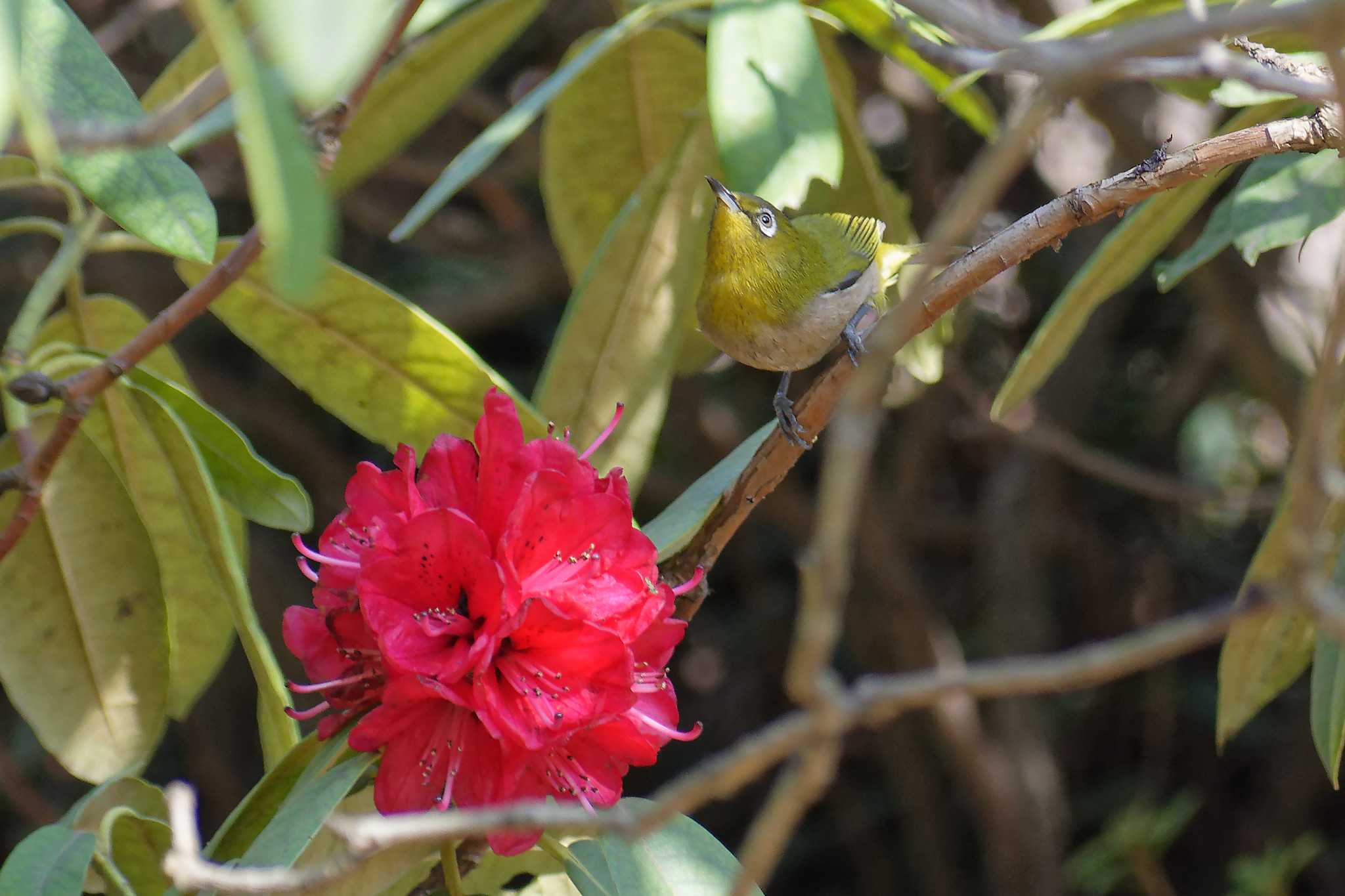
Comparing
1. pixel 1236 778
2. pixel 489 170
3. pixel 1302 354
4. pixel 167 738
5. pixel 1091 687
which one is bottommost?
pixel 1236 778

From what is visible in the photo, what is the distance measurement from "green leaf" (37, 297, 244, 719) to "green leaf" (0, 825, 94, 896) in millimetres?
429

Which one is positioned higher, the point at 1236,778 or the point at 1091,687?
the point at 1091,687

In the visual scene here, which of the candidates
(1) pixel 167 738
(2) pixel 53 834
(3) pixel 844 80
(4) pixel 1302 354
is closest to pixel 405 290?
(1) pixel 167 738

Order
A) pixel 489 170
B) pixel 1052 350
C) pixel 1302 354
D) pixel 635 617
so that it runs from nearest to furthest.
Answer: pixel 635 617, pixel 1052 350, pixel 1302 354, pixel 489 170

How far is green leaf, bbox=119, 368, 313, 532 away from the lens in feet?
4.46

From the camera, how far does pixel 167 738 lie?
355 centimetres

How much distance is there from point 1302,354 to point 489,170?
6.12ft

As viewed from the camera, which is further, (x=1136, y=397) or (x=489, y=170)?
(x=1136, y=397)

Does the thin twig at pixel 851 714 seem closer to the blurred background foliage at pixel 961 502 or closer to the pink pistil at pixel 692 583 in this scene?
the pink pistil at pixel 692 583

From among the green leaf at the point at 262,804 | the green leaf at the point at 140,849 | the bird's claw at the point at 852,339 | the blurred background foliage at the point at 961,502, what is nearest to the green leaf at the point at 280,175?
the green leaf at the point at 262,804

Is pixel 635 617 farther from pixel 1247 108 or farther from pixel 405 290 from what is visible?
pixel 405 290

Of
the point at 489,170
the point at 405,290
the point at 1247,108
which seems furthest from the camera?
the point at 405,290

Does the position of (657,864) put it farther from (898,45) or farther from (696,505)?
(898,45)

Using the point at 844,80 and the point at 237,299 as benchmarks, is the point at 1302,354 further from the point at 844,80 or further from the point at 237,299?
the point at 237,299
